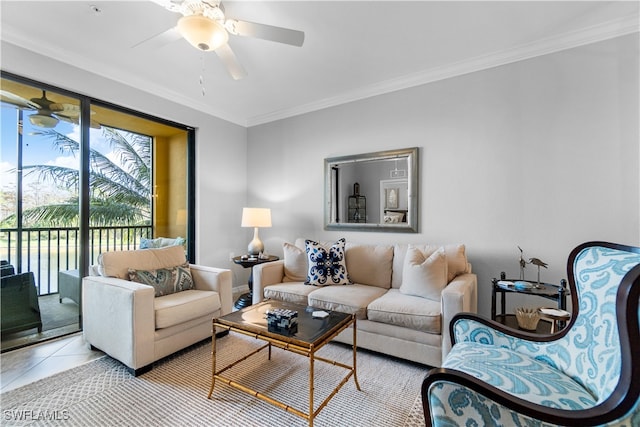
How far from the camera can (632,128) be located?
7.20 feet

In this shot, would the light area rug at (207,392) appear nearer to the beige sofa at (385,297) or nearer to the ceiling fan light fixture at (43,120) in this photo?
the beige sofa at (385,297)

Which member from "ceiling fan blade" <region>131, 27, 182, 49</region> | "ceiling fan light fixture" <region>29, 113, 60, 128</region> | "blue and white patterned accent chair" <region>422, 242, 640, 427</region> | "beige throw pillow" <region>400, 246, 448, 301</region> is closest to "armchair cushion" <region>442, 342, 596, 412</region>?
"blue and white patterned accent chair" <region>422, 242, 640, 427</region>

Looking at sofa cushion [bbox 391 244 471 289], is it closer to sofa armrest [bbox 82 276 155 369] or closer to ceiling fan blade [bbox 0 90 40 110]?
sofa armrest [bbox 82 276 155 369]

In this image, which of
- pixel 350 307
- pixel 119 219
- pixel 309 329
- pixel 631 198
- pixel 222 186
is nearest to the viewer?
pixel 309 329

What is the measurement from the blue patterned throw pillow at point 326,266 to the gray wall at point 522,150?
1.99ft

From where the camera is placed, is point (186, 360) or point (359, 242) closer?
point (186, 360)

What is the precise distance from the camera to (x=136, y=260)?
256 centimetres

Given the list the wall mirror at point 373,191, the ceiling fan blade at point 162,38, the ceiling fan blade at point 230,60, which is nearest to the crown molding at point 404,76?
the wall mirror at point 373,191

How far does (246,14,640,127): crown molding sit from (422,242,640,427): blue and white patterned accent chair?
2.05 meters

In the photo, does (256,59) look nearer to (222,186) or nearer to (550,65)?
(222,186)

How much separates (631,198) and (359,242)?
7.69 ft

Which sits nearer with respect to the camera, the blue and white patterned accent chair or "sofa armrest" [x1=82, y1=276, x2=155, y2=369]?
the blue and white patterned accent chair

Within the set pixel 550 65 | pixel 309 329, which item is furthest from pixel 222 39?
pixel 550 65

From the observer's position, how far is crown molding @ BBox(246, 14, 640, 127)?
2236mm
